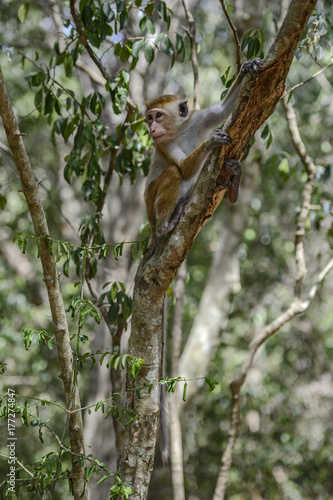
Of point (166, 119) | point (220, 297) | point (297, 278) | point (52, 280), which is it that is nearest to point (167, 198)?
point (166, 119)

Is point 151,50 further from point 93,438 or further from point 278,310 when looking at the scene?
point 278,310

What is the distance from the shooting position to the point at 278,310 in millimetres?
11102

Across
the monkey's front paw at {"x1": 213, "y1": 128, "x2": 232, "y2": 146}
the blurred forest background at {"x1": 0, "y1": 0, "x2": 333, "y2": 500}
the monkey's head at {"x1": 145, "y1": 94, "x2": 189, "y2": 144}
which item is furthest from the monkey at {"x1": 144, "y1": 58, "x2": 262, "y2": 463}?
the blurred forest background at {"x1": 0, "y1": 0, "x2": 333, "y2": 500}

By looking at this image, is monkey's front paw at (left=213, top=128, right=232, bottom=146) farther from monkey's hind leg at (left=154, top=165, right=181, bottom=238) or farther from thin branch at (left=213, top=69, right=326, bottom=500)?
thin branch at (left=213, top=69, right=326, bottom=500)

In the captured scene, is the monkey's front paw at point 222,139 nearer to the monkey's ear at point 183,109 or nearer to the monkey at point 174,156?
the monkey at point 174,156

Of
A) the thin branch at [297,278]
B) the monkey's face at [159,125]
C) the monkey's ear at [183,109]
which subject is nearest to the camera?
the monkey's face at [159,125]

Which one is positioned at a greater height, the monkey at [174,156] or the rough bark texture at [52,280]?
the monkey at [174,156]

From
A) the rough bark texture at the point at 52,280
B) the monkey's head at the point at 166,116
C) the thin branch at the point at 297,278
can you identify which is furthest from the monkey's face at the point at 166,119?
the rough bark texture at the point at 52,280

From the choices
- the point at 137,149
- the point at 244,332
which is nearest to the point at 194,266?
the point at 244,332

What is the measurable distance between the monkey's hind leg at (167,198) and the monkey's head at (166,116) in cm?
40

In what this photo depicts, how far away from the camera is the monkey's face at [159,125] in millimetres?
4984

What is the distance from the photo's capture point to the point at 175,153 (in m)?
4.89

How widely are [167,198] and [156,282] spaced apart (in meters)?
1.26

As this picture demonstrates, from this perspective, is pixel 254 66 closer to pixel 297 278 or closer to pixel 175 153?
pixel 175 153
